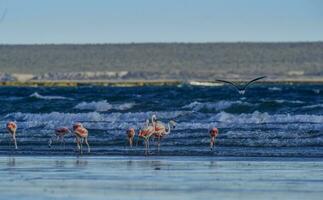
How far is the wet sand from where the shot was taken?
17484 millimetres

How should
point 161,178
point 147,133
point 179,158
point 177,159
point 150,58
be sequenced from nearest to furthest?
point 161,178 < point 177,159 < point 179,158 < point 147,133 < point 150,58

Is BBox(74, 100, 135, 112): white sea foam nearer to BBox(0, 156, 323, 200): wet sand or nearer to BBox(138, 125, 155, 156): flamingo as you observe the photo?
BBox(138, 125, 155, 156): flamingo

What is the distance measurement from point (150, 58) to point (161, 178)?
417ft

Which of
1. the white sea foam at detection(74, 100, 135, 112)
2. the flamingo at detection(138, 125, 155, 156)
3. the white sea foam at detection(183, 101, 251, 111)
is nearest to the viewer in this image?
the flamingo at detection(138, 125, 155, 156)

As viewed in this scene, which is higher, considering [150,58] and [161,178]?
[150,58]

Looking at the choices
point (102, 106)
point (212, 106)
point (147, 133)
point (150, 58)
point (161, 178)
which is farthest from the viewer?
point (150, 58)

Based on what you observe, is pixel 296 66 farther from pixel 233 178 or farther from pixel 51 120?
pixel 233 178

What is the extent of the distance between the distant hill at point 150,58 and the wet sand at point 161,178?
118722 mm

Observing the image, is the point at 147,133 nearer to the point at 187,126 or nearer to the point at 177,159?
the point at 177,159

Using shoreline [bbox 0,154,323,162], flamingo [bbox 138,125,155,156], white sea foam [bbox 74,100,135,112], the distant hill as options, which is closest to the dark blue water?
white sea foam [bbox 74,100,135,112]

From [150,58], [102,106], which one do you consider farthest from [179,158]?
[150,58]

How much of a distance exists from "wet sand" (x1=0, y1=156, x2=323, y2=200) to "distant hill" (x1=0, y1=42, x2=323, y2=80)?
390 feet

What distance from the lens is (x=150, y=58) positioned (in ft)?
482

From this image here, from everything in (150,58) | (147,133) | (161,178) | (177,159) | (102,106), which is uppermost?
(150,58)
